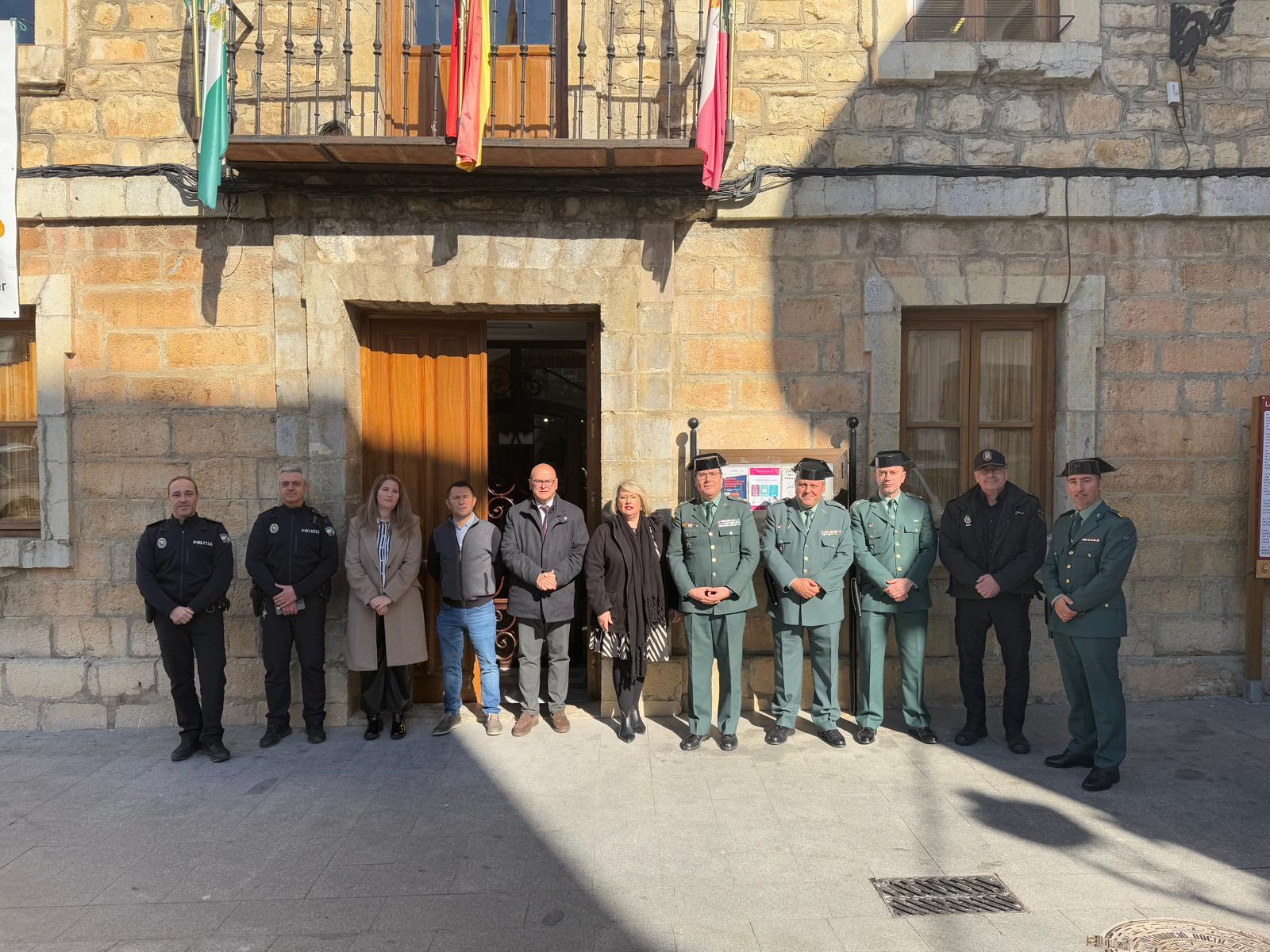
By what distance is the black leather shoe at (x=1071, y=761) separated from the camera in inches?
199

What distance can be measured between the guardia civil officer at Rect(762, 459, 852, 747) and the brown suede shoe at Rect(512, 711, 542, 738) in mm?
1604

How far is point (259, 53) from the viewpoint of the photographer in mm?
5598

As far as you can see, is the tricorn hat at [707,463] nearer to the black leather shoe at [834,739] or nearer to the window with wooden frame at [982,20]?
the black leather shoe at [834,739]

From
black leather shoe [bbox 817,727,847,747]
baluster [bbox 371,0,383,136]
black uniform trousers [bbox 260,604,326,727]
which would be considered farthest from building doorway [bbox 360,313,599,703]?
black leather shoe [bbox 817,727,847,747]

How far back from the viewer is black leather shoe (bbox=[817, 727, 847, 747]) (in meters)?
5.48

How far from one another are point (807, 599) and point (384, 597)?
9.20 ft

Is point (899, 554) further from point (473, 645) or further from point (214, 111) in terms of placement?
point (214, 111)

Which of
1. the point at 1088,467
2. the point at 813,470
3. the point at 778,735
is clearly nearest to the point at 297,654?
the point at 778,735

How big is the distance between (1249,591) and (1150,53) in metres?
3.96

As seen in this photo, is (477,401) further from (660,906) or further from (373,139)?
(660,906)

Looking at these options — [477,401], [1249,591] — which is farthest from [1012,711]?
[477,401]

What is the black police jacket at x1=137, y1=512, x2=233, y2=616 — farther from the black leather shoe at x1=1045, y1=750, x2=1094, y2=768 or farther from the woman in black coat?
the black leather shoe at x1=1045, y1=750, x2=1094, y2=768

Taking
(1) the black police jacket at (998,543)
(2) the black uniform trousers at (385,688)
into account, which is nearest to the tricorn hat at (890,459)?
(1) the black police jacket at (998,543)

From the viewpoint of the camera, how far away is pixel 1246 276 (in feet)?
20.3
